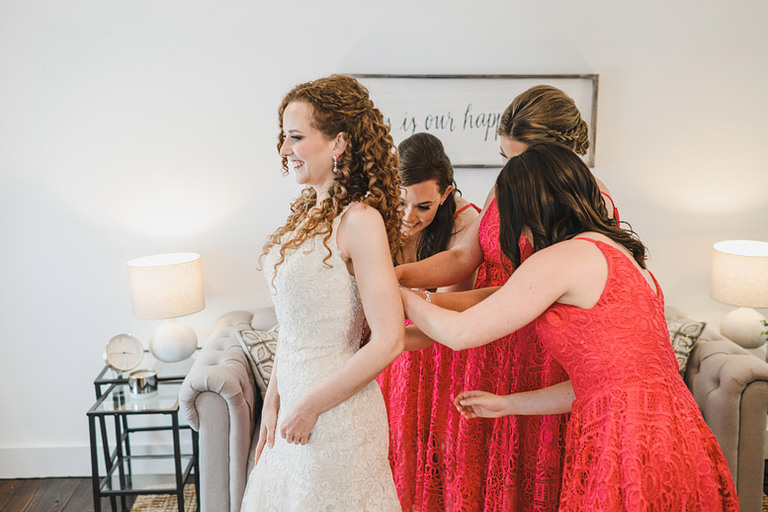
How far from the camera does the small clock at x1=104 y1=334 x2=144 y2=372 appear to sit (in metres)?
2.91

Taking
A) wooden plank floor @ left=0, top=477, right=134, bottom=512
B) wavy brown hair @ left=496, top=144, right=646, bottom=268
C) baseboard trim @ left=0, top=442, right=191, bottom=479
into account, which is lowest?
wooden plank floor @ left=0, top=477, right=134, bottom=512

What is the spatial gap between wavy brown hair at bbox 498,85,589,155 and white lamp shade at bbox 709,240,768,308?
1.68m

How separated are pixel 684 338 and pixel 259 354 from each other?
74.9 inches

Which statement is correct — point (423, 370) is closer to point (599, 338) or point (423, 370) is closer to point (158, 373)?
point (599, 338)

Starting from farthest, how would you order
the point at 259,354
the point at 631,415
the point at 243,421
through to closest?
the point at 259,354
the point at 243,421
the point at 631,415

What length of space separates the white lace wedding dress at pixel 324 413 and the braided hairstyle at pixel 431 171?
0.68m

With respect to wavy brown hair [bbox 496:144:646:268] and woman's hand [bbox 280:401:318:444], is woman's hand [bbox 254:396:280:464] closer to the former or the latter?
woman's hand [bbox 280:401:318:444]

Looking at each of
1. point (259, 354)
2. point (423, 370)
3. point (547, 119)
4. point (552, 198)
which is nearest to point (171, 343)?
point (259, 354)

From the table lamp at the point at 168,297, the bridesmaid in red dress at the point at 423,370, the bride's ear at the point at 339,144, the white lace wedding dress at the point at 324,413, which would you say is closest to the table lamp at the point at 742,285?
the bridesmaid in red dress at the point at 423,370

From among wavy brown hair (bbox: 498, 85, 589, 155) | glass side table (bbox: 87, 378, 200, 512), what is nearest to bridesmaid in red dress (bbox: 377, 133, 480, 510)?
wavy brown hair (bbox: 498, 85, 589, 155)

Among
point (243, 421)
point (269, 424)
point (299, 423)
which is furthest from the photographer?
point (243, 421)

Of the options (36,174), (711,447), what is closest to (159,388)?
(36,174)

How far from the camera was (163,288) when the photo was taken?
2.96 metres

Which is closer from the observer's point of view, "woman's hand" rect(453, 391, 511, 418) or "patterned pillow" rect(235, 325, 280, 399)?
"woman's hand" rect(453, 391, 511, 418)
